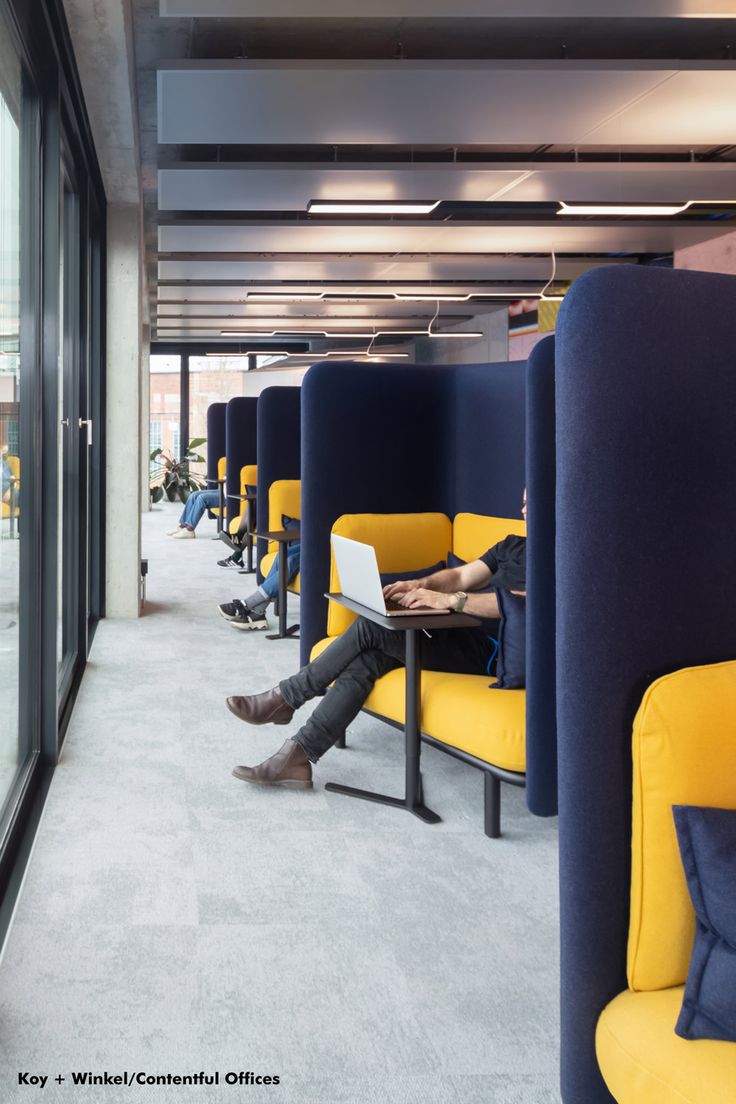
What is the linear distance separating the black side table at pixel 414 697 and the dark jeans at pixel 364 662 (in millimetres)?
149

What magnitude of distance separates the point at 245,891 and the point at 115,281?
456 cm

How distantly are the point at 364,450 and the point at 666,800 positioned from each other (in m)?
2.69

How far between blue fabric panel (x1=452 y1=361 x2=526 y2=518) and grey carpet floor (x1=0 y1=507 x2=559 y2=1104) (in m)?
1.01

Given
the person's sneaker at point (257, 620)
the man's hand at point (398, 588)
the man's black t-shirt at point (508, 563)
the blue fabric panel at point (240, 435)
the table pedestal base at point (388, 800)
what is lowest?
the table pedestal base at point (388, 800)

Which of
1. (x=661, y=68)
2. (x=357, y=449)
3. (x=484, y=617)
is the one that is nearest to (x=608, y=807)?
(x=484, y=617)

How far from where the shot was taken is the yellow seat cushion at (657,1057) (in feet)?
3.78

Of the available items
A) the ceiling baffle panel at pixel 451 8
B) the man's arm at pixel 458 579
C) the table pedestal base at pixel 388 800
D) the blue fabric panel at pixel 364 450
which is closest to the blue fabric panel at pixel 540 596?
the table pedestal base at pixel 388 800

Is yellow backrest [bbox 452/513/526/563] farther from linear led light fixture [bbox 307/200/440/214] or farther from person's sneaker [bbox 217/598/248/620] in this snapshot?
linear led light fixture [bbox 307/200/440/214]

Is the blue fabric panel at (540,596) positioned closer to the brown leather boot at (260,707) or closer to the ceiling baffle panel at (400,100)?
the brown leather boot at (260,707)

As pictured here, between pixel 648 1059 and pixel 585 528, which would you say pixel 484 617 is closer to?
pixel 585 528

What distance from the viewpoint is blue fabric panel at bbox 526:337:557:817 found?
2.36 m

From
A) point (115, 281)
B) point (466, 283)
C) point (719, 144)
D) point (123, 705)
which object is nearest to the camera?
point (123, 705)

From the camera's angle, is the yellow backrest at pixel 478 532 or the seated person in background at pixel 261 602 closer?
the yellow backrest at pixel 478 532

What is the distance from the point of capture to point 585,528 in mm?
1419
